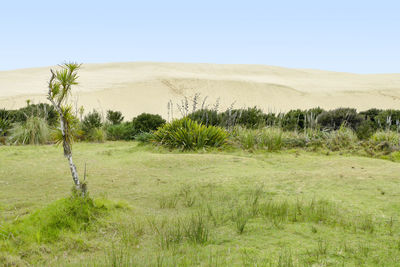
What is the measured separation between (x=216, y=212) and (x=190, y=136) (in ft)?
20.2

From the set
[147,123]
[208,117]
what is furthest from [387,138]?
[147,123]

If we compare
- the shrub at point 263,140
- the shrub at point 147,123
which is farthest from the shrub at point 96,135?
the shrub at point 263,140

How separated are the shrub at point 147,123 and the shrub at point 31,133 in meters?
3.38

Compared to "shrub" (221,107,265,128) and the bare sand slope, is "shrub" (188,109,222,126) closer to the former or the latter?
"shrub" (221,107,265,128)

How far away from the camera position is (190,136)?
37.0 feet

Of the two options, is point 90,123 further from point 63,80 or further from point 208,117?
point 63,80

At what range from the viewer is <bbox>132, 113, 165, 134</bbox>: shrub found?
15.5m

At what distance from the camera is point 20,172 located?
826 centimetres

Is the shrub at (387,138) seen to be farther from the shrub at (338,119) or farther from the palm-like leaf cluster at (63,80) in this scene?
the palm-like leaf cluster at (63,80)

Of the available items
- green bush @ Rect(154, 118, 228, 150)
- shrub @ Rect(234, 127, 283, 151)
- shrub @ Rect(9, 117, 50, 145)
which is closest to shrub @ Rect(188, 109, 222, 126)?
green bush @ Rect(154, 118, 228, 150)

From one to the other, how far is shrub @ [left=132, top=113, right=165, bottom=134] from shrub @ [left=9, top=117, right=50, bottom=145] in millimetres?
3385

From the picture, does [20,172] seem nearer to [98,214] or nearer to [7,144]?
[98,214]

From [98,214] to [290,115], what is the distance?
11872 millimetres

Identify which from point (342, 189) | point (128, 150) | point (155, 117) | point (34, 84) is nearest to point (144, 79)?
point (34, 84)
